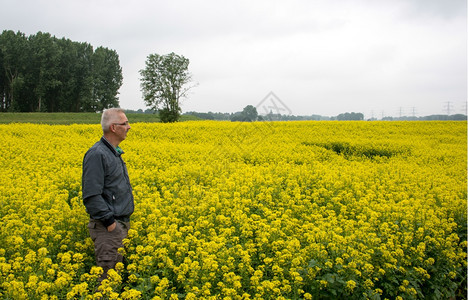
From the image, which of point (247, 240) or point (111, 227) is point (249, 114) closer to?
point (247, 240)

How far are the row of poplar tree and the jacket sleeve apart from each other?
52360 mm

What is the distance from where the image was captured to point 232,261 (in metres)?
3.91

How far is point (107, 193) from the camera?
4070mm

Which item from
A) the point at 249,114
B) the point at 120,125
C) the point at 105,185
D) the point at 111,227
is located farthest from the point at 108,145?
the point at 249,114

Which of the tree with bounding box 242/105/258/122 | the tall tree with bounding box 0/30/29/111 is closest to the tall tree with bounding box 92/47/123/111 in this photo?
the tall tree with bounding box 0/30/29/111

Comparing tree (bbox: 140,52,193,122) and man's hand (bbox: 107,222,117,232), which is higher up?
tree (bbox: 140,52,193,122)

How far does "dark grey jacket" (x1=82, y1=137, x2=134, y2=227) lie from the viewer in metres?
3.80

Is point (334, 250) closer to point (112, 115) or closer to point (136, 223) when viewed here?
point (136, 223)

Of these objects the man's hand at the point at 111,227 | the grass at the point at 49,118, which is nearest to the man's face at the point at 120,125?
the man's hand at the point at 111,227

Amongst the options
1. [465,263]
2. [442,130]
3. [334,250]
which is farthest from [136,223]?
[442,130]

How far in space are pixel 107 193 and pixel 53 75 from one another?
57990 mm

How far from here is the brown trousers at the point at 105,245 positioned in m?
3.93

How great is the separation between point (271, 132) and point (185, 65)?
3802cm

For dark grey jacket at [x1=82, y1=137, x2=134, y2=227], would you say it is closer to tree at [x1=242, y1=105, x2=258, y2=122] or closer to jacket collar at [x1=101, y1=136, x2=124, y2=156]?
jacket collar at [x1=101, y1=136, x2=124, y2=156]
